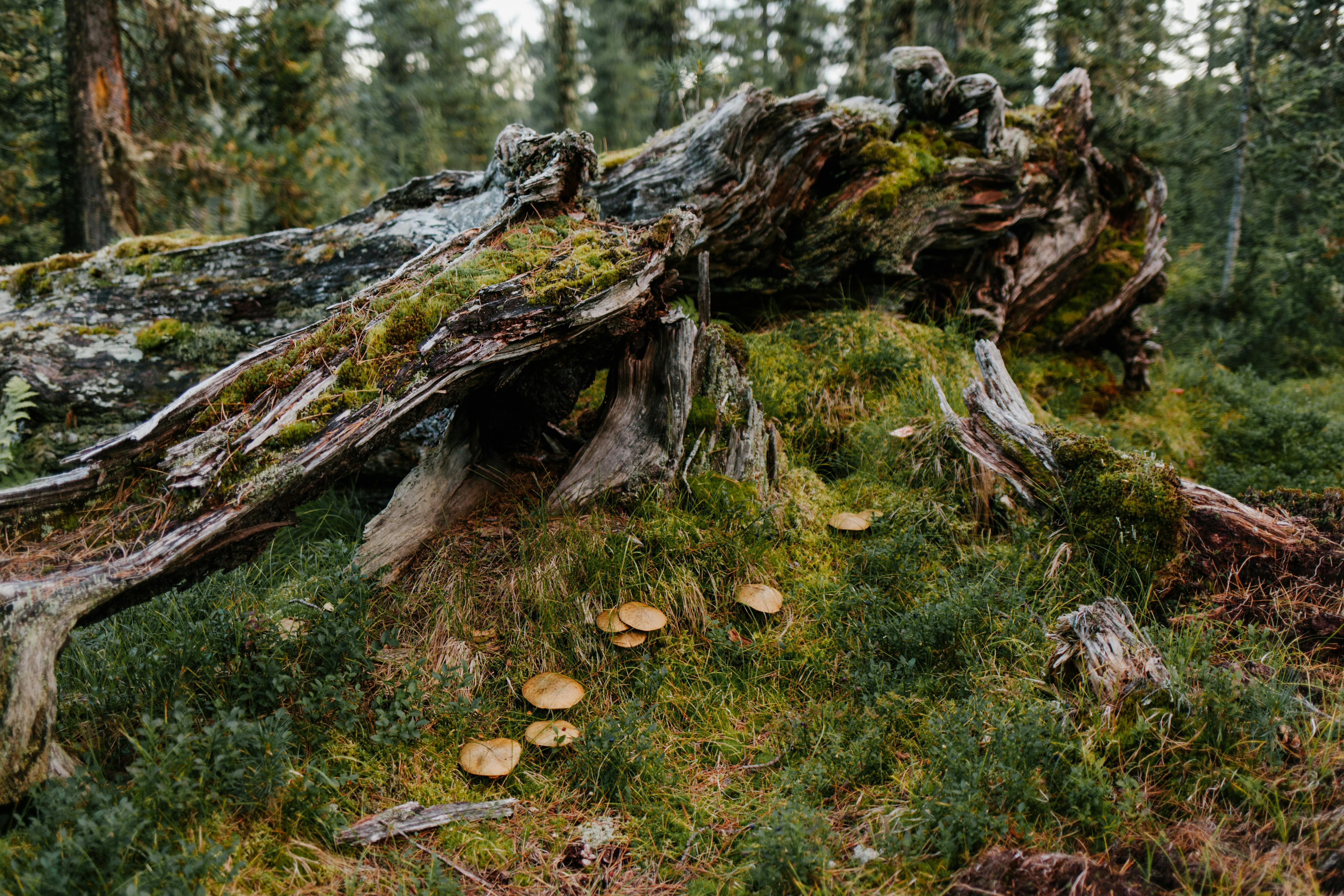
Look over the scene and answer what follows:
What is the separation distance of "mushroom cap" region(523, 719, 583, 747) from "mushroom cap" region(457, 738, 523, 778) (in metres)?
0.08

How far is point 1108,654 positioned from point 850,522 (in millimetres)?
1828

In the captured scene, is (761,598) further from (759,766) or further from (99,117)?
(99,117)

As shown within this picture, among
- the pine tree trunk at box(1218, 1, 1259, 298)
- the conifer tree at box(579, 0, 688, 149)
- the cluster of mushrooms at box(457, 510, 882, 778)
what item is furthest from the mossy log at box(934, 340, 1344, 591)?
the conifer tree at box(579, 0, 688, 149)

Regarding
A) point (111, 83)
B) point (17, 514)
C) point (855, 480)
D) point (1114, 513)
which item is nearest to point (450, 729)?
point (17, 514)

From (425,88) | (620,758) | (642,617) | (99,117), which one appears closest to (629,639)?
(642,617)

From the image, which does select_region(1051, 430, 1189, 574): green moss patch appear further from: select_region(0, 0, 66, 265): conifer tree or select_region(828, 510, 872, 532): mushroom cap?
select_region(0, 0, 66, 265): conifer tree

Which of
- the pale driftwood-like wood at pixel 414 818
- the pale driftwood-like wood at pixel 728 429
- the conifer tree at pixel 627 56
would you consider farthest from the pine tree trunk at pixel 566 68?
the pale driftwood-like wood at pixel 414 818

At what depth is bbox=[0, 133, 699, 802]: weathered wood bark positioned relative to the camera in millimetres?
2852

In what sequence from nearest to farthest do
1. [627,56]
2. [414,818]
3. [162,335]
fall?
[414,818] < [162,335] < [627,56]

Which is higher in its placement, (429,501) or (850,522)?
(429,501)

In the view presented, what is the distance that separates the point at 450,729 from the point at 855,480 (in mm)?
3425

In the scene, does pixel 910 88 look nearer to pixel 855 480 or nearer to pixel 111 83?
pixel 855 480

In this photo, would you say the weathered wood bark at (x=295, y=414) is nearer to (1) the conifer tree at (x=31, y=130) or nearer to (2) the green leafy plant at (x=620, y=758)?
(2) the green leafy plant at (x=620, y=758)

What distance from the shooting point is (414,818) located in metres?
3.03
